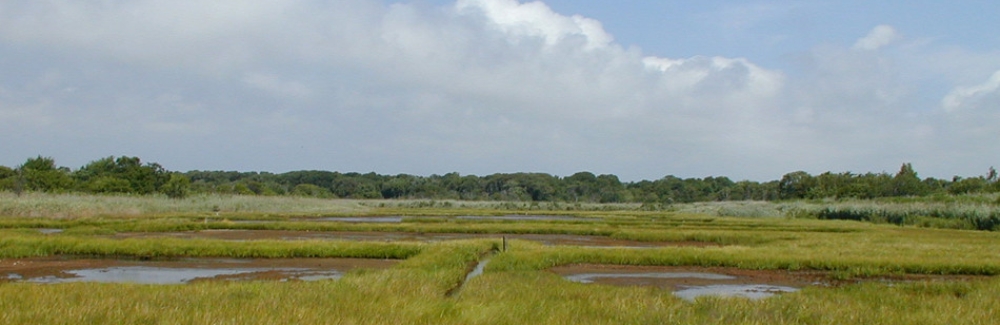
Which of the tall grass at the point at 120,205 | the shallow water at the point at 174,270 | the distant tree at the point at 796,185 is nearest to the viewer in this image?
the shallow water at the point at 174,270

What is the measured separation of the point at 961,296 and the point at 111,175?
3206 inches

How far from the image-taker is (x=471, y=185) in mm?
141500

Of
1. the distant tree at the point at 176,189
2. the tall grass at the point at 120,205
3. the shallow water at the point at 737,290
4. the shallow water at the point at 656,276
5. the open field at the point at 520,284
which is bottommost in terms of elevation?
the shallow water at the point at 737,290

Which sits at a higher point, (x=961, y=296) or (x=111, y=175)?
(x=111, y=175)

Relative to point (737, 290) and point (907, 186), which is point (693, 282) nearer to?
point (737, 290)

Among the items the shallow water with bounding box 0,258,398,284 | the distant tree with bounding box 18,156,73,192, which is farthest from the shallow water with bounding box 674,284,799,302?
the distant tree with bounding box 18,156,73,192

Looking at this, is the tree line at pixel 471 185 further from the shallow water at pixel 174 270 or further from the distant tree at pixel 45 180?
the shallow water at pixel 174 270

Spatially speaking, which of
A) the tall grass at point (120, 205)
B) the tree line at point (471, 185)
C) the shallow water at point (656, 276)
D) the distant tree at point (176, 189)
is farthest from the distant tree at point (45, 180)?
the shallow water at point (656, 276)

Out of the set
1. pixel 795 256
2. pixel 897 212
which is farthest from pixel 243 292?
pixel 897 212

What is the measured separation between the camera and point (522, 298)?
1088cm

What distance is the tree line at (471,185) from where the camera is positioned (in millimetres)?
72875

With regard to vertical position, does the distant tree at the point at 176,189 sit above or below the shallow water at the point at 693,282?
above

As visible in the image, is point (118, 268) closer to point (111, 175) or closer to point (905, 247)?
point (905, 247)

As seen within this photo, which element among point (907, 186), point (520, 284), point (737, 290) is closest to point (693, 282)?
point (737, 290)
